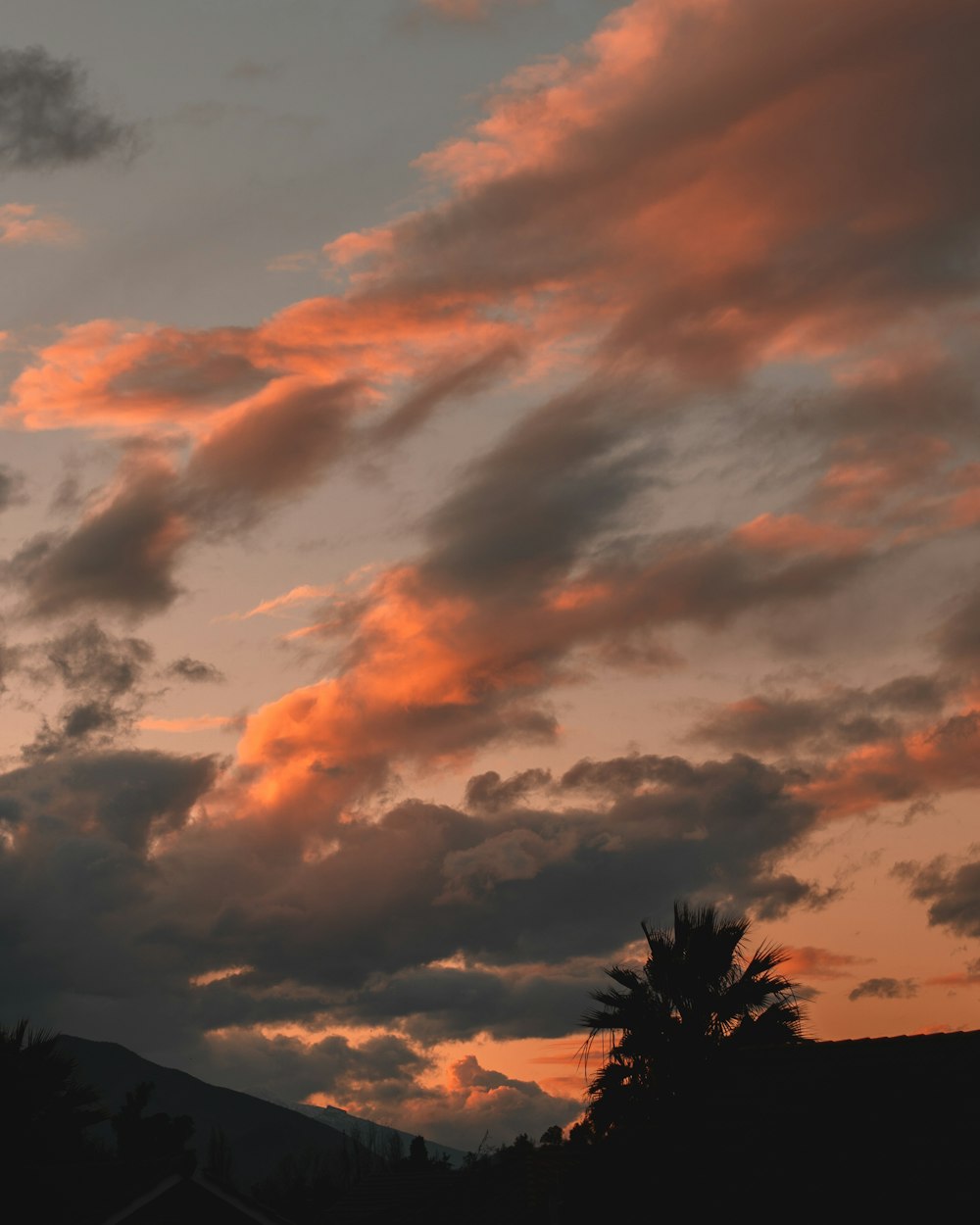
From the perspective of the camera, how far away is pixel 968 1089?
21.2 m

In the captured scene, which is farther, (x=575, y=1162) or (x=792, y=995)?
(x=792, y=995)

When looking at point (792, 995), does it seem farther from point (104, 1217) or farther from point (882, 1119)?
point (104, 1217)

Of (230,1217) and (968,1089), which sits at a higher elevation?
(968,1089)

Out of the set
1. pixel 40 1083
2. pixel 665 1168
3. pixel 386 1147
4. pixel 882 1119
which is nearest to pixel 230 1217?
pixel 40 1083

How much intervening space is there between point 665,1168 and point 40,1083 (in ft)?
43.6

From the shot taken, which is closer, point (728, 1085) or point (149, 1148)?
point (728, 1085)

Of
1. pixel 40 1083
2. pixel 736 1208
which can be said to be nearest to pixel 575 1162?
pixel 736 1208

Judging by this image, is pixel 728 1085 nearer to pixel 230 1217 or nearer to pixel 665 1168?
pixel 665 1168

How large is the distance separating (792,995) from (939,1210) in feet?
39.5

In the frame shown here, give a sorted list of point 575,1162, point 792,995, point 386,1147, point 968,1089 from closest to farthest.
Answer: point 968,1089 → point 575,1162 → point 792,995 → point 386,1147

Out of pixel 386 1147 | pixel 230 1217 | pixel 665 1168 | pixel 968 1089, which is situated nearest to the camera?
pixel 968 1089

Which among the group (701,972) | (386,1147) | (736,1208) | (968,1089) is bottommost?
(386,1147)

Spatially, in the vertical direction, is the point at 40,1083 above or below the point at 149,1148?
above

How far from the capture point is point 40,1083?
28828 mm
